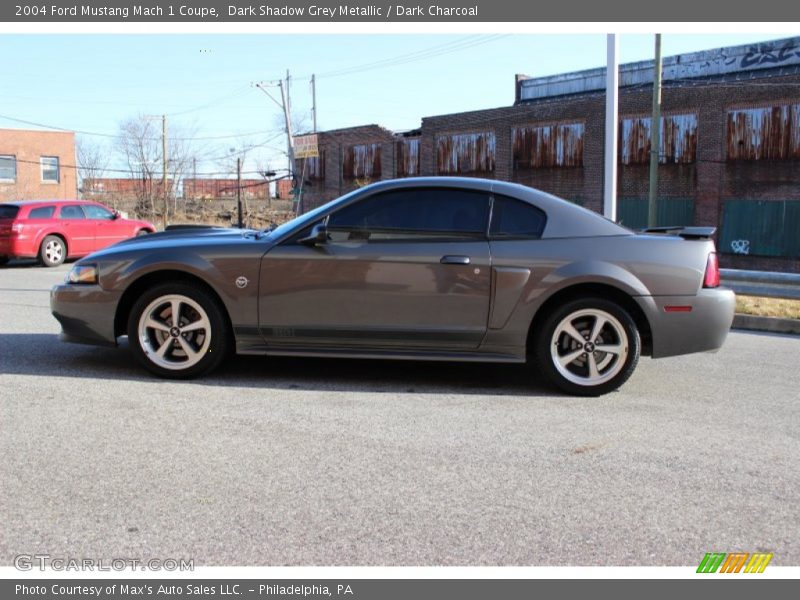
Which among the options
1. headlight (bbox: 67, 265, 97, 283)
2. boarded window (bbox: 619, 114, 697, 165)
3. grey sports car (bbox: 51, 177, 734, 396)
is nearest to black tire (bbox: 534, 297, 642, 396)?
grey sports car (bbox: 51, 177, 734, 396)

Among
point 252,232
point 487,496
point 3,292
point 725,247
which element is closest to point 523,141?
point 725,247

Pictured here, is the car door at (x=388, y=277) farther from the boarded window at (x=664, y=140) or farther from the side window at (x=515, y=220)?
the boarded window at (x=664, y=140)

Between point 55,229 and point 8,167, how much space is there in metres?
30.3

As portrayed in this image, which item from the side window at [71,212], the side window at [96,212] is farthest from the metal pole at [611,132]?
the side window at [71,212]

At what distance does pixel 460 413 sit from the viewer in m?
5.07

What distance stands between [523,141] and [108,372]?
110ft

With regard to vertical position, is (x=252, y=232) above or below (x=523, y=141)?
below

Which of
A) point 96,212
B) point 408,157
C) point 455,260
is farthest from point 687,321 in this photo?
point 408,157

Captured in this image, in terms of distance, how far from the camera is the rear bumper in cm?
556

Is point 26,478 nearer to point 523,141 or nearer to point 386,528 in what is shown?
point 386,528

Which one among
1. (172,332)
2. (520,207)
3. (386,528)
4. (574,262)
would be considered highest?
(520,207)

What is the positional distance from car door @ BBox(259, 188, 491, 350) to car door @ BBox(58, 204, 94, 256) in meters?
13.4

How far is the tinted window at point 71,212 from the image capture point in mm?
17508

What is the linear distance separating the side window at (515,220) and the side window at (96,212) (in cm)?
1450
